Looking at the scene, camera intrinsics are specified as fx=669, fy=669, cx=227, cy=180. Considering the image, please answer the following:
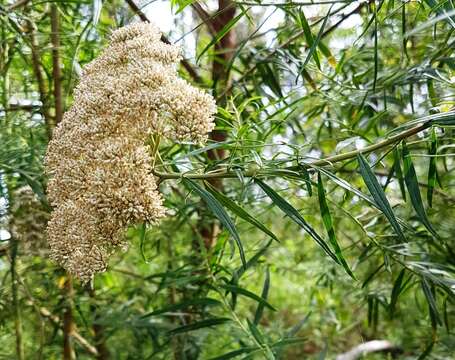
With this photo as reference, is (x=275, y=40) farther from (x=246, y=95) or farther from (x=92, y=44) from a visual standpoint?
(x=92, y=44)

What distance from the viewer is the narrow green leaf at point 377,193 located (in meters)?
0.73

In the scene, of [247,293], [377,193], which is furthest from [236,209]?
[247,293]

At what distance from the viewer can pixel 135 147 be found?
708mm

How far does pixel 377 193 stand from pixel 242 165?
154mm

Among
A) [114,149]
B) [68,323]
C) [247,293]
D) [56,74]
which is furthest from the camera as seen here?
[68,323]

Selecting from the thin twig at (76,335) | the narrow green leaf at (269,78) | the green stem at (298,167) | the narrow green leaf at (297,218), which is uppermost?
the narrow green leaf at (269,78)

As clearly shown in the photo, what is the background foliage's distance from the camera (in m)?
0.89

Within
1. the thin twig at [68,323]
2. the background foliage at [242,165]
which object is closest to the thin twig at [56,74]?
the background foliage at [242,165]

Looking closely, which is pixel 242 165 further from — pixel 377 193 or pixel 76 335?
pixel 76 335

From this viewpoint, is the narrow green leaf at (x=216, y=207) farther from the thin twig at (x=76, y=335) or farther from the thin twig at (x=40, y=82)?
the thin twig at (x=76, y=335)

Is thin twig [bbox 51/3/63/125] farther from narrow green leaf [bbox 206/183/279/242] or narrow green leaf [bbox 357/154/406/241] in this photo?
narrow green leaf [bbox 357/154/406/241]

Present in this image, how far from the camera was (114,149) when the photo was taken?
693mm

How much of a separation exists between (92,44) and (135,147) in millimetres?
590

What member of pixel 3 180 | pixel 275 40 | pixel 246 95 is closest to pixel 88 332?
pixel 3 180
